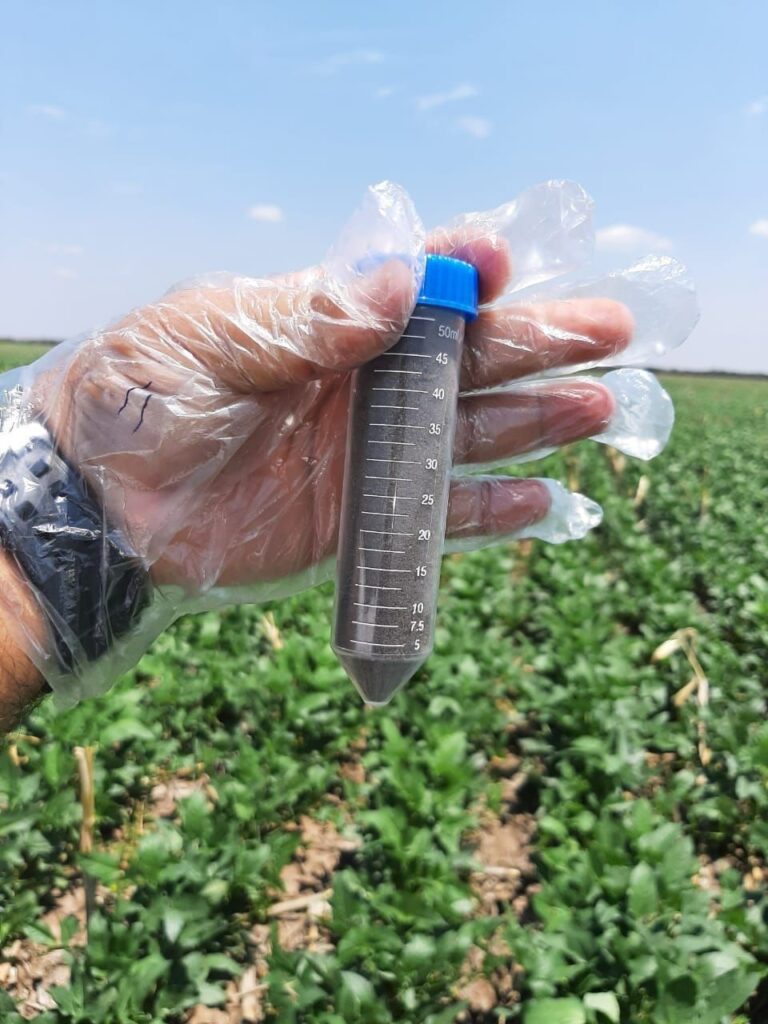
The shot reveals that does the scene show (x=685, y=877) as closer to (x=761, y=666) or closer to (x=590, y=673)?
(x=590, y=673)

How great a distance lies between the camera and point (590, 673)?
3.69m

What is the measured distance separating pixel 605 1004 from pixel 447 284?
1724 mm

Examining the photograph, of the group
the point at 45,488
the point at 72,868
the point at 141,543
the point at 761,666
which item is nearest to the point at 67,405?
the point at 45,488

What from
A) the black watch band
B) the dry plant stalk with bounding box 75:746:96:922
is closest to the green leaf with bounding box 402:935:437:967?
the dry plant stalk with bounding box 75:746:96:922

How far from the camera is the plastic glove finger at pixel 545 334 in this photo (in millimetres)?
1915

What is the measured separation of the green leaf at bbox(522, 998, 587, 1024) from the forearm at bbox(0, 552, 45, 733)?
1.37 m

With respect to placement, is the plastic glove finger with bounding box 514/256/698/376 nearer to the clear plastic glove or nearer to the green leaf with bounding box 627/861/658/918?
the clear plastic glove

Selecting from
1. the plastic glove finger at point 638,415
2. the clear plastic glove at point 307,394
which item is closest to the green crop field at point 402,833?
the clear plastic glove at point 307,394

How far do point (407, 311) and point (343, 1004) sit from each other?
5.17 feet

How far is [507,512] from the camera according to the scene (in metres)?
2.26

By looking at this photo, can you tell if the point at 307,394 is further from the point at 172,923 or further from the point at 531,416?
the point at 172,923

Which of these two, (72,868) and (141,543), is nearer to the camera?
(141,543)

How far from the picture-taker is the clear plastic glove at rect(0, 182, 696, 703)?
5.62 ft

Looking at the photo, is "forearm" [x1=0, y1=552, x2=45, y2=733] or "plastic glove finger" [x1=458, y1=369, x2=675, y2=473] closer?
"forearm" [x1=0, y1=552, x2=45, y2=733]
